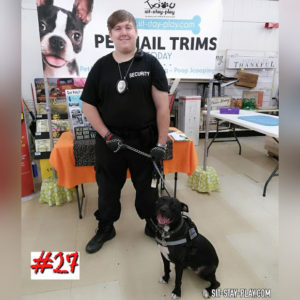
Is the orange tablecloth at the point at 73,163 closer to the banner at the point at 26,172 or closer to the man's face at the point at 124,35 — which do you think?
the banner at the point at 26,172

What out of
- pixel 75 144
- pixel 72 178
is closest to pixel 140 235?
pixel 72 178


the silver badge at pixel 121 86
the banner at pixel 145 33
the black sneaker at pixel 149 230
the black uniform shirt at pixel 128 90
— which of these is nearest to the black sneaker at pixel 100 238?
the black sneaker at pixel 149 230

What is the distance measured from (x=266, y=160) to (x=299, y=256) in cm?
352

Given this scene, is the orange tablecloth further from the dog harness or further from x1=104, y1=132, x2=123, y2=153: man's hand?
the dog harness

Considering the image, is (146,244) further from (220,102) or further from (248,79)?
(248,79)

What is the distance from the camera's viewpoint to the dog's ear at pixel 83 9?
70.9 inches

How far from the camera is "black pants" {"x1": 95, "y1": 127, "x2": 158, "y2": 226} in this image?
149cm

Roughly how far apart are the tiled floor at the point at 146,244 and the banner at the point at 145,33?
129cm

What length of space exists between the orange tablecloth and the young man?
1.47 feet

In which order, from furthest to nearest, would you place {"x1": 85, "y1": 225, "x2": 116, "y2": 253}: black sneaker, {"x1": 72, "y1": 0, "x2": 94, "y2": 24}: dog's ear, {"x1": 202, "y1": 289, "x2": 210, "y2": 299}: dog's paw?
{"x1": 72, "y1": 0, "x2": 94, "y2": 24}: dog's ear
{"x1": 85, "y1": 225, "x2": 116, "y2": 253}: black sneaker
{"x1": 202, "y1": 289, "x2": 210, "y2": 299}: dog's paw

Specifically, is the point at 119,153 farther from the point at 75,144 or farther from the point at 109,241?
the point at 109,241

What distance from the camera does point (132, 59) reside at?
138 centimetres

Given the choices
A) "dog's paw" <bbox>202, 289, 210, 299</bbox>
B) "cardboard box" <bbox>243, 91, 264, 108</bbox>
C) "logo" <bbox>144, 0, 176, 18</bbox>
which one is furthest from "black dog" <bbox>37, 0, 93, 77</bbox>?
"cardboard box" <bbox>243, 91, 264, 108</bbox>

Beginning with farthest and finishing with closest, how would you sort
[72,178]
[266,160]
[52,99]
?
[266,160], [52,99], [72,178]
